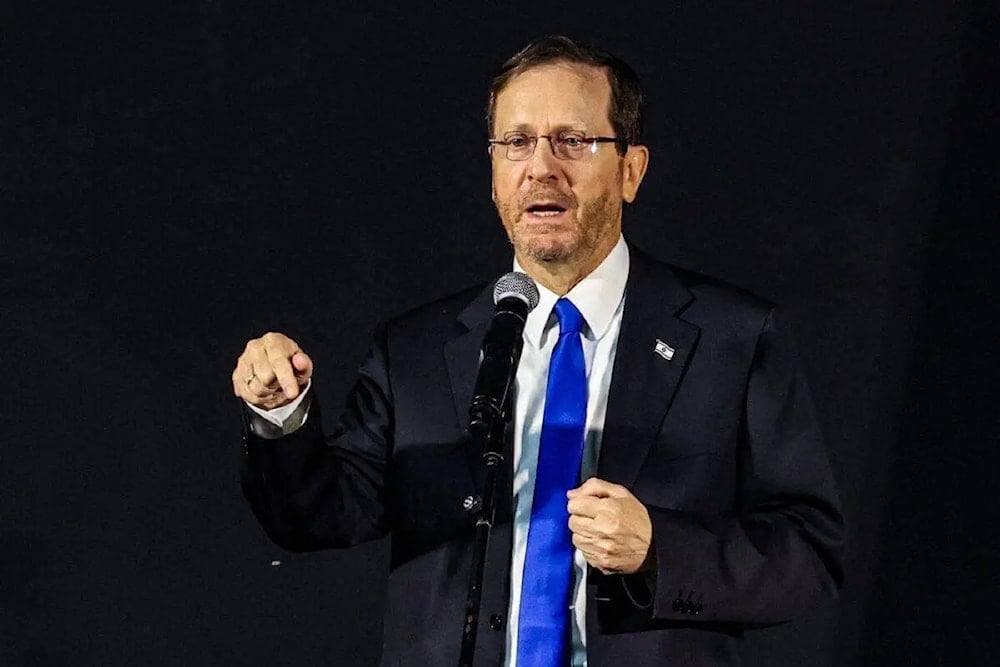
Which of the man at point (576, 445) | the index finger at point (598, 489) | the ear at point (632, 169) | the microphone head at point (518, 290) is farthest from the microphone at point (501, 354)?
the ear at point (632, 169)

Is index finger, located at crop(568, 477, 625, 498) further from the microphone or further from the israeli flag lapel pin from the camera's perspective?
the israeli flag lapel pin

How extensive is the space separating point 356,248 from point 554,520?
1.08 m

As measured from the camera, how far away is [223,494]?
3.12 meters

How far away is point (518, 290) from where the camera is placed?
1.92 m

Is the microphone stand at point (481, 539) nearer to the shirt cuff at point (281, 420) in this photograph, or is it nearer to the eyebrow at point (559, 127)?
the shirt cuff at point (281, 420)

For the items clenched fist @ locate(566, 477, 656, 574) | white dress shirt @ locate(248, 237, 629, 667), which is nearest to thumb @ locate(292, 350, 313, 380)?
white dress shirt @ locate(248, 237, 629, 667)

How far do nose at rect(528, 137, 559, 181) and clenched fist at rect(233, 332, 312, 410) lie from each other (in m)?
0.53

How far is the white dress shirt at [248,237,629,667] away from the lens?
2.19 m

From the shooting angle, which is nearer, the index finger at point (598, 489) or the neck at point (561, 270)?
the index finger at point (598, 489)

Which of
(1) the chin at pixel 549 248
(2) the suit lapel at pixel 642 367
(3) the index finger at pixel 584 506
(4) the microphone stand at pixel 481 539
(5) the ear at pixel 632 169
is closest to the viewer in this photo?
(4) the microphone stand at pixel 481 539

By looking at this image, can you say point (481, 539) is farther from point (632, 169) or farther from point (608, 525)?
point (632, 169)

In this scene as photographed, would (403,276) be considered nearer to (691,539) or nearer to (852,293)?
(852,293)

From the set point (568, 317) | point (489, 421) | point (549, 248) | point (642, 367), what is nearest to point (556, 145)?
point (549, 248)

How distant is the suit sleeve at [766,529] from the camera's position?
6.90 feet
